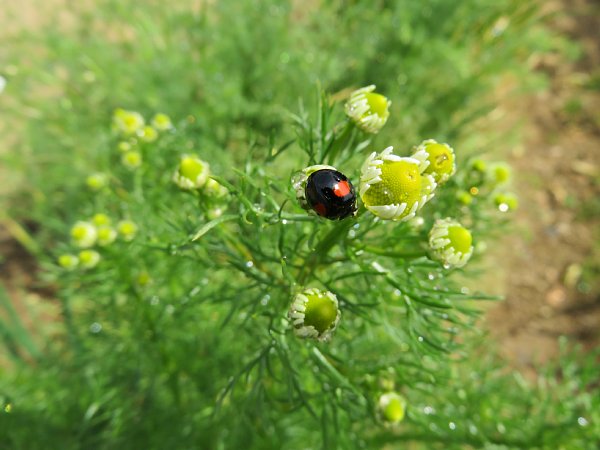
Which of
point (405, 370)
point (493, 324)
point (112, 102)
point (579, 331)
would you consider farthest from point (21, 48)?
point (579, 331)

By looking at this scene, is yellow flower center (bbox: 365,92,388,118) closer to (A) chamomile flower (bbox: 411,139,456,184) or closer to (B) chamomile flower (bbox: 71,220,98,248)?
(A) chamomile flower (bbox: 411,139,456,184)

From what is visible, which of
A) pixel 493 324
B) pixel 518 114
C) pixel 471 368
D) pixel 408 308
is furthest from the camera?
pixel 518 114

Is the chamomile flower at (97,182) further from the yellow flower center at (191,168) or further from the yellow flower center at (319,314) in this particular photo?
the yellow flower center at (319,314)

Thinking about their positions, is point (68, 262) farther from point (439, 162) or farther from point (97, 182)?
point (439, 162)

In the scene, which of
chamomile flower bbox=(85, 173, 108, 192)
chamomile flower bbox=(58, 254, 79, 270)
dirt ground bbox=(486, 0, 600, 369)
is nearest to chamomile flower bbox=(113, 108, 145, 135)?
chamomile flower bbox=(85, 173, 108, 192)

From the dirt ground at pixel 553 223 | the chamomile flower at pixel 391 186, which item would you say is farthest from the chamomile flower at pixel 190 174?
the dirt ground at pixel 553 223

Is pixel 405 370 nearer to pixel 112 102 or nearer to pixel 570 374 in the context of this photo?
pixel 570 374
